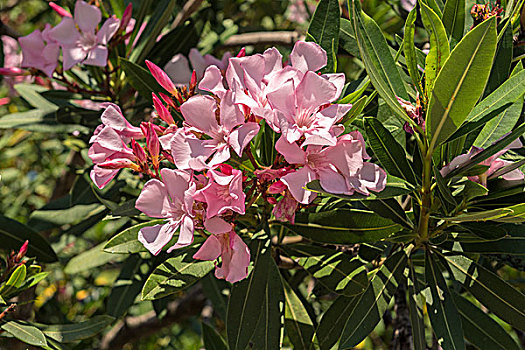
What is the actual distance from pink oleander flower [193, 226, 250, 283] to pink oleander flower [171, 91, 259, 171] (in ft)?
0.39

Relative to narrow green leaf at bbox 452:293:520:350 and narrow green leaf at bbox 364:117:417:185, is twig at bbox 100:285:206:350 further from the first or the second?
narrow green leaf at bbox 364:117:417:185

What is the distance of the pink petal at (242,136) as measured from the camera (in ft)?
2.43

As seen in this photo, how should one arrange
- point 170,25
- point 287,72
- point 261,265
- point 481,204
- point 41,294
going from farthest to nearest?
point 41,294 < point 170,25 < point 261,265 < point 481,204 < point 287,72

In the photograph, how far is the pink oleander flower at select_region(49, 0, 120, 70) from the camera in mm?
1323

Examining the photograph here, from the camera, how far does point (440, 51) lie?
78 cm

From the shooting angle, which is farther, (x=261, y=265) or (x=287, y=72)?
(x=261, y=265)

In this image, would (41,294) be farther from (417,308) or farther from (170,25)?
(417,308)

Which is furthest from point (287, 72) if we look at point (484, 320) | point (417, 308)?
point (484, 320)

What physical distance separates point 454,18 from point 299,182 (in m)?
0.40

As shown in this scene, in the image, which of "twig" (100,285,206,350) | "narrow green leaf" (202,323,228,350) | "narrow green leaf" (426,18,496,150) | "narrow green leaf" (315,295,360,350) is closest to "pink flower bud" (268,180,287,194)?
"narrow green leaf" (426,18,496,150)

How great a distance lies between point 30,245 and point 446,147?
3.27ft

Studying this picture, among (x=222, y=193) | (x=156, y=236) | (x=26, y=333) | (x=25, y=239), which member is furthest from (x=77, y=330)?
(x=222, y=193)

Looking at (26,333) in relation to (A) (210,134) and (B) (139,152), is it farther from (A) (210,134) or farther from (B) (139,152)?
(A) (210,134)

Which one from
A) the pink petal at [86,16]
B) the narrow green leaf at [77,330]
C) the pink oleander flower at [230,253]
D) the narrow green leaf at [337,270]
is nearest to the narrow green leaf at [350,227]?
the narrow green leaf at [337,270]
